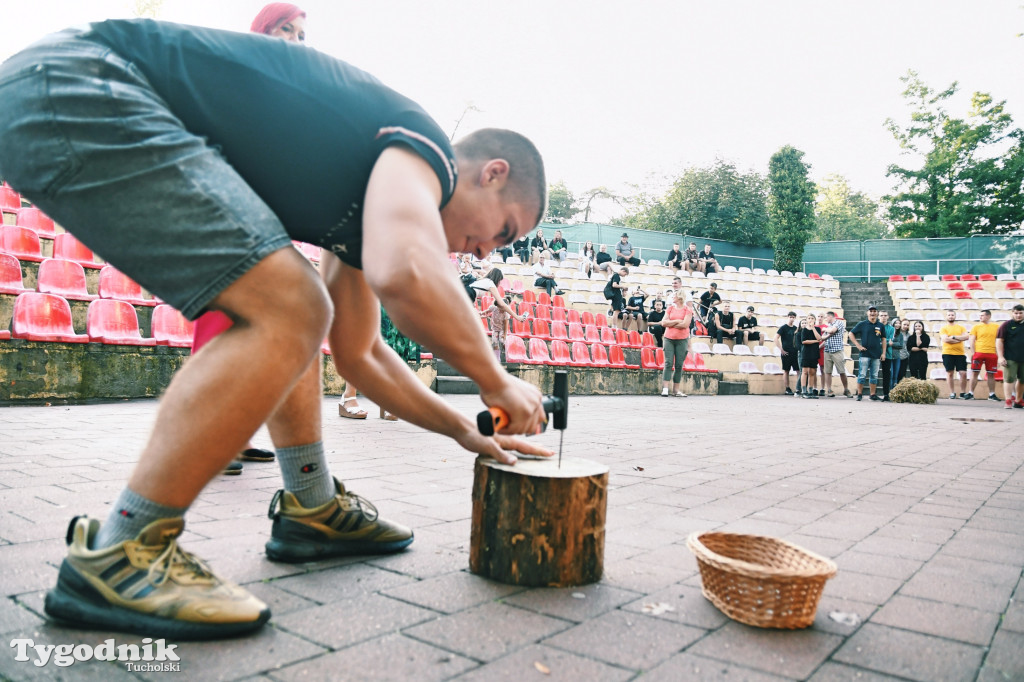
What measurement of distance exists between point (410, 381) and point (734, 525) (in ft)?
4.56

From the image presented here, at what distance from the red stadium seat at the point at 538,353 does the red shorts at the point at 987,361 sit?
963cm

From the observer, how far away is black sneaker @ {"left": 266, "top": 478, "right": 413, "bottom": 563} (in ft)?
6.38

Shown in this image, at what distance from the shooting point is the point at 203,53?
4.81ft

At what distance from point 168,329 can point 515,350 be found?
5.41 metres

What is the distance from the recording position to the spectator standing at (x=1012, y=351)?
476 inches

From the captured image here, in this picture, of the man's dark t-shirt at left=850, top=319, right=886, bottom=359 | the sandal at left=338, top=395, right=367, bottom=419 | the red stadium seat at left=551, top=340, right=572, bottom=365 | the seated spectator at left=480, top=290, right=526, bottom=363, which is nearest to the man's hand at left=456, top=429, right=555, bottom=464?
the sandal at left=338, top=395, right=367, bottom=419

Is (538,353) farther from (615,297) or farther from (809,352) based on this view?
(809,352)

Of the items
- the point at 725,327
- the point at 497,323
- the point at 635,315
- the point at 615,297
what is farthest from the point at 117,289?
the point at 725,327

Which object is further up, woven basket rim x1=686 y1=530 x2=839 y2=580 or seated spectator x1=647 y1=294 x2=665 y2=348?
seated spectator x1=647 y1=294 x2=665 y2=348

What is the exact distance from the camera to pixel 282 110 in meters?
1.49

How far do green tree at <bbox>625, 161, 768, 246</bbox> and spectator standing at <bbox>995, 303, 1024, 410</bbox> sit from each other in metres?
27.4

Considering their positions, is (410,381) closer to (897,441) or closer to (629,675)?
(629,675)

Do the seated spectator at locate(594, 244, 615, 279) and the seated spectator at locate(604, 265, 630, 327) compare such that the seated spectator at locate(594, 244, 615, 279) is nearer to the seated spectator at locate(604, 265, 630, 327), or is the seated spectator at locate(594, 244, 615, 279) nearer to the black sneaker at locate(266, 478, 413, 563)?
the seated spectator at locate(604, 265, 630, 327)

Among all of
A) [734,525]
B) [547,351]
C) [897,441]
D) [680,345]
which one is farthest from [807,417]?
[734,525]
